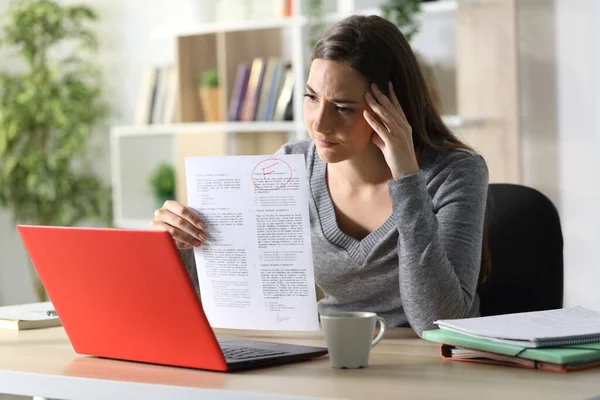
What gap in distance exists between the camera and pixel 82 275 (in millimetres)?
1314

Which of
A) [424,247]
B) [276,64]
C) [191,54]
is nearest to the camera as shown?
[424,247]

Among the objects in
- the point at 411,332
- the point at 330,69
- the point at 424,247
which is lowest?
the point at 411,332

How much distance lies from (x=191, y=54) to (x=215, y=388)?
117 inches

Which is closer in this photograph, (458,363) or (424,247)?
(458,363)

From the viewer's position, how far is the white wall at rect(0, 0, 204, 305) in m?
4.35

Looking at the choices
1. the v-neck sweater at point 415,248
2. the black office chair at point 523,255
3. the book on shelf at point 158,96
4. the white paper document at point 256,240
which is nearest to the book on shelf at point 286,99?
the book on shelf at point 158,96

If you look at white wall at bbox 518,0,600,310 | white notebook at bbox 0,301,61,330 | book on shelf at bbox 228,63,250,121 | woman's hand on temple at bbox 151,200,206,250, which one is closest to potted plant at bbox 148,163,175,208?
book on shelf at bbox 228,63,250,121

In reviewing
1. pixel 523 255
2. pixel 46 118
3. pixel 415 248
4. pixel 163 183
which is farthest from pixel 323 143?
pixel 46 118

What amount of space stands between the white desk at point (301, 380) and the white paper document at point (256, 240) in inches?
5.9

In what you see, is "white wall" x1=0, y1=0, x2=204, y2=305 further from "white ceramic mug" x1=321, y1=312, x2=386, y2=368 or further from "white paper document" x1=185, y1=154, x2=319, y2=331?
"white ceramic mug" x1=321, y1=312, x2=386, y2=368

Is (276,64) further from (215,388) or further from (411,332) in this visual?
(215,388)

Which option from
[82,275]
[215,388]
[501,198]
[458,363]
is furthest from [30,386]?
[501,198]

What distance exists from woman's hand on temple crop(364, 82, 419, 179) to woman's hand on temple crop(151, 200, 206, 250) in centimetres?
35

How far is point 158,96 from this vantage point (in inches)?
162
